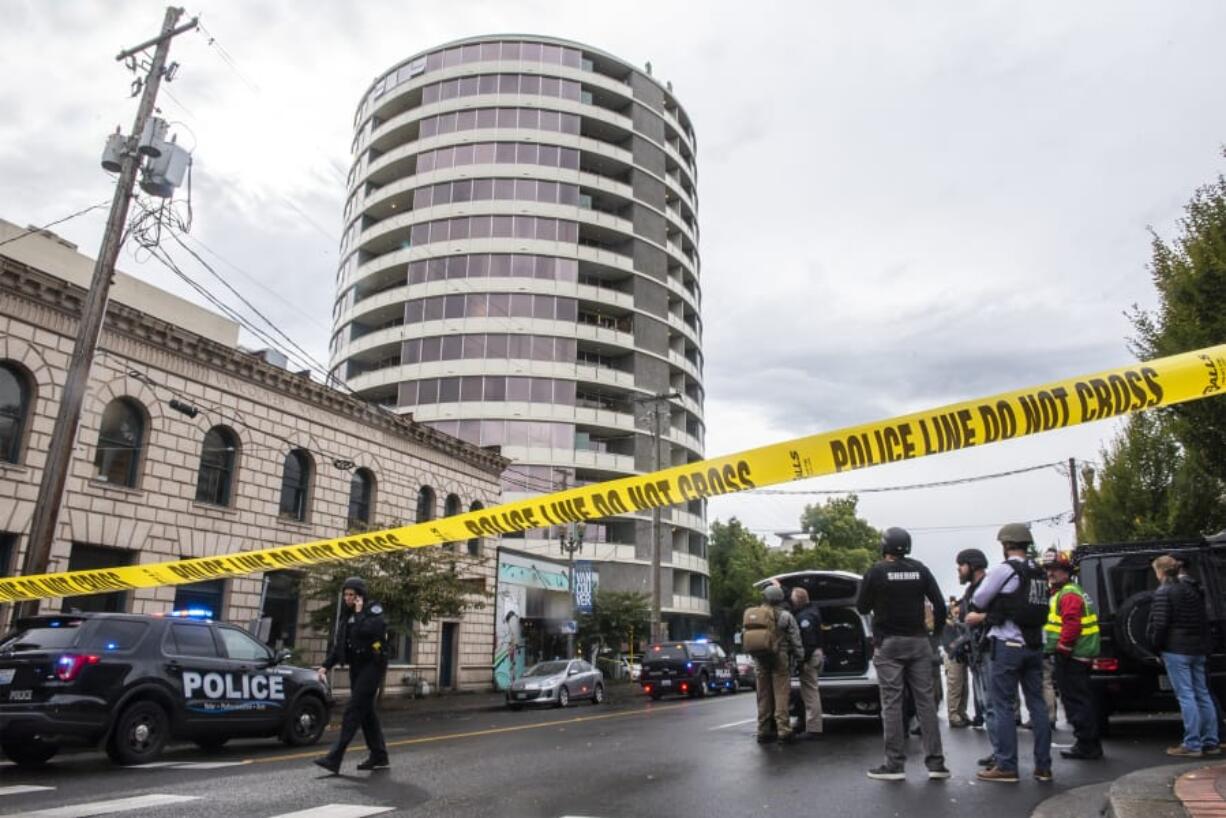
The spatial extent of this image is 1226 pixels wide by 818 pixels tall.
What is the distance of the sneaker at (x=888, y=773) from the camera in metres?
6.72

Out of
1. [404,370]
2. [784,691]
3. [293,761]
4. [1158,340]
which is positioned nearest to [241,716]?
[293,761]

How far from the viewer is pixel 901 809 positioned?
18.4 feet

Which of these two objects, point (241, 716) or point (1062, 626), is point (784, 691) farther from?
point (241, 716)

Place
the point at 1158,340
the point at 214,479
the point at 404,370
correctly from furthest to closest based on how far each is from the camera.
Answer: the point at 404,370 → the point at 214,479 → the point at 1158,340

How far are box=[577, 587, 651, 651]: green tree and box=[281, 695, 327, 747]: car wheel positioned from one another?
23826 mm

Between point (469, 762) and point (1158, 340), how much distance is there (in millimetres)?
13087

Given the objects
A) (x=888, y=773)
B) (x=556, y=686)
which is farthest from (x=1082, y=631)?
(x=556, y=686)

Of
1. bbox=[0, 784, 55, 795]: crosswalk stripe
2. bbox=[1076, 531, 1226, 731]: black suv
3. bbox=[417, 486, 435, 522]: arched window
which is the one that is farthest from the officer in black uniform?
bbox=[417, 486, 435, 522]: arched window

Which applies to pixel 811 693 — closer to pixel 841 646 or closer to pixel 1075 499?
pixel 841 646

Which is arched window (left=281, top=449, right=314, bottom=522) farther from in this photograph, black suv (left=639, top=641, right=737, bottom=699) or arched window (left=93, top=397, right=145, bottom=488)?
black suv (left=639, top=641, right=737, bottom=699)

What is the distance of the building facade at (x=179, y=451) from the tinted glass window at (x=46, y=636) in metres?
4.98

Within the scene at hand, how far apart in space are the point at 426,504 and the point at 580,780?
21.5 metres

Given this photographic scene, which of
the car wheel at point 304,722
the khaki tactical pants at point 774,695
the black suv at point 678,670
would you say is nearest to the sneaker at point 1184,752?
the khaki tactical pants at point 774,695

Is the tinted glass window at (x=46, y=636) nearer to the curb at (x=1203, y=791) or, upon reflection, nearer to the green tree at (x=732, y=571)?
the curb at (x=1203, y=791)
